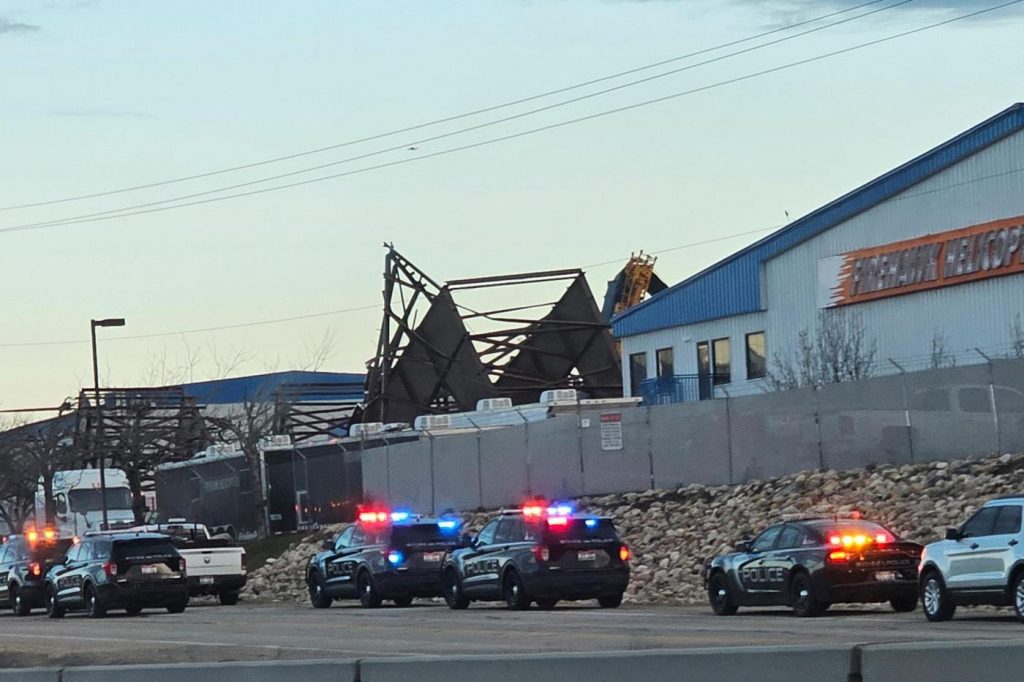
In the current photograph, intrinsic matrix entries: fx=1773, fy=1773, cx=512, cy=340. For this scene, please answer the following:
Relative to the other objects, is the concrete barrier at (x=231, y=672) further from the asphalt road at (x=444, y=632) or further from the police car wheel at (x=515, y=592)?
the police car wheel at (x=515, y=592)

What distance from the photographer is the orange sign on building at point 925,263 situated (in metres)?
45.8

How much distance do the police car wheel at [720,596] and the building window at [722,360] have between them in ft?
A: 97.1

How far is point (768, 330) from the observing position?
55.6m

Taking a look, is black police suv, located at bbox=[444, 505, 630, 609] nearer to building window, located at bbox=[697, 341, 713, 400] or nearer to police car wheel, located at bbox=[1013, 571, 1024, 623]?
police car wheel, located at bbox=[1013, 571, 1024, 623]

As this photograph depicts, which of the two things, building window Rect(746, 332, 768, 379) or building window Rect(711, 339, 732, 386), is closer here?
building window Rect(746, 332, 768, 379)

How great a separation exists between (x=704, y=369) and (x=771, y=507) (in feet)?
67.6

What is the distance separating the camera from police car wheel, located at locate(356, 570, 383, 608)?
3533 cm

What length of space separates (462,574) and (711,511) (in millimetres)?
9916

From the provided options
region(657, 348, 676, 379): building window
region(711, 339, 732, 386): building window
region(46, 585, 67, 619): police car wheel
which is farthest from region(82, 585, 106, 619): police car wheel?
region(657, 348, 676, 379): building window

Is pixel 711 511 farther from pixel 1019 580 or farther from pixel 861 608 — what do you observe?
pixel 1019 580

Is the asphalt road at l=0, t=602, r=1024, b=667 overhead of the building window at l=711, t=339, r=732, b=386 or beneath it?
beneath

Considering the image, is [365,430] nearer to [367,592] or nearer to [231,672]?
[367,592]

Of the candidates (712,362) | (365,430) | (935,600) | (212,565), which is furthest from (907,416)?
(365,430)

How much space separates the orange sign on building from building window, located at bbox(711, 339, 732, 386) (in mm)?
5590
